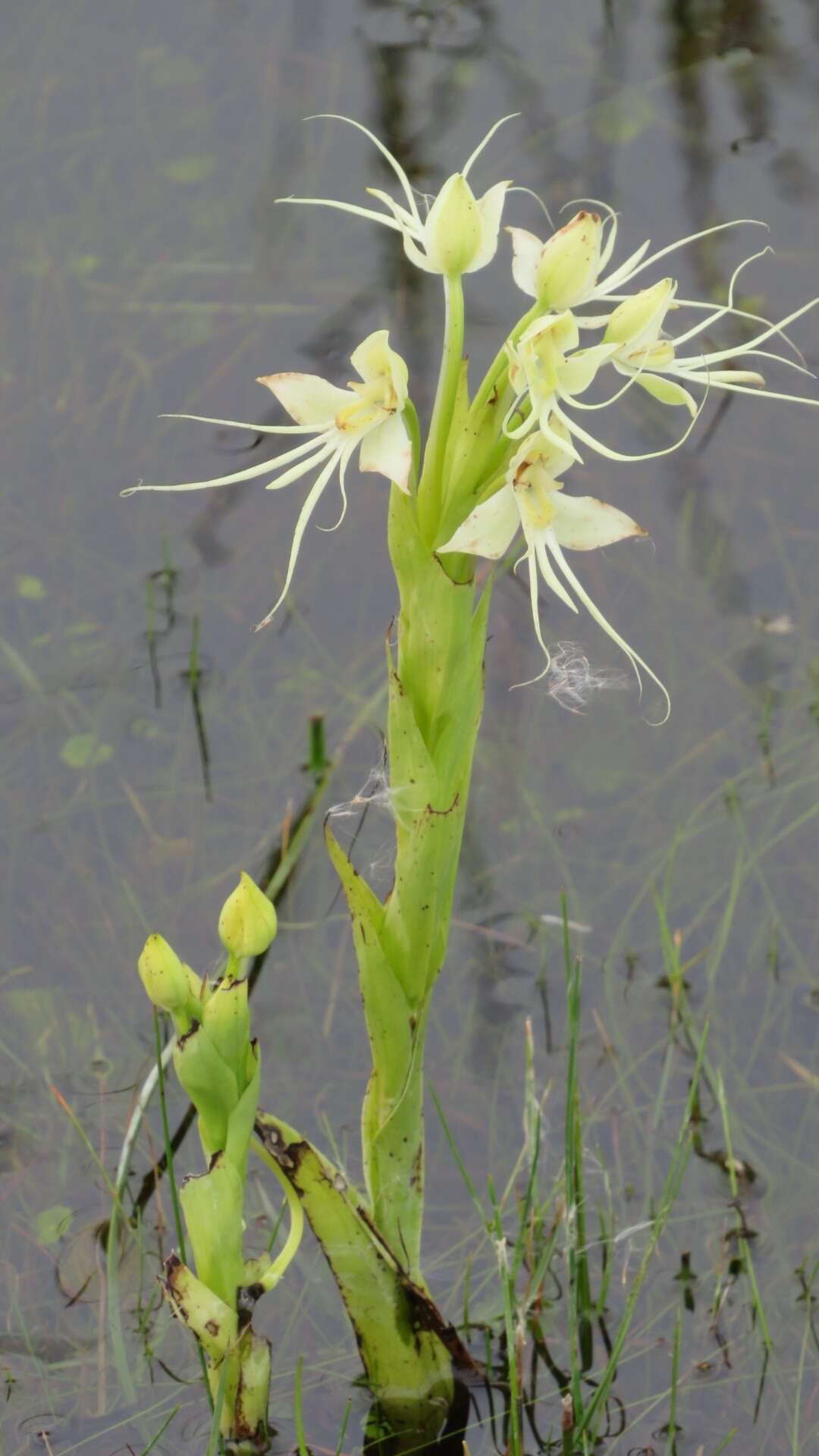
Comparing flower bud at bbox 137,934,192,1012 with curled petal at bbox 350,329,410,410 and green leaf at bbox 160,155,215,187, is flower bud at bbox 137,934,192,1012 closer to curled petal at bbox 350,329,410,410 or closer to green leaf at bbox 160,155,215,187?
curled petal at bbox 350,329,410,410

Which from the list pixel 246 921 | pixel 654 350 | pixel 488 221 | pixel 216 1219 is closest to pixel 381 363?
pixel 488 221

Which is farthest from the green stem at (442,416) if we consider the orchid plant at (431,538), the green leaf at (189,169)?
the green leaf at (189,169)

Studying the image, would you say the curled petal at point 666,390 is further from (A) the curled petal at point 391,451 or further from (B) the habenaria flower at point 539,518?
(A) the curled petal at point 391,451

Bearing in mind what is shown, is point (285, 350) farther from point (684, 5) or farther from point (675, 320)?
point (684, 5)

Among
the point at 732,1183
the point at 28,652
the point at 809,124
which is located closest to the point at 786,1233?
the point at 732,1183

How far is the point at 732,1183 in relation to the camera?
210cm

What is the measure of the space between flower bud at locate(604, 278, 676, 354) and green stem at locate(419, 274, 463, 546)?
145 mm

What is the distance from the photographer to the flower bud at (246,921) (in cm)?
159

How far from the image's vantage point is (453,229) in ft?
4.70

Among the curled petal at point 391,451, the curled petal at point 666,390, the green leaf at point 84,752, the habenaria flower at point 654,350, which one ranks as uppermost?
the habenaria flower at point 654,350

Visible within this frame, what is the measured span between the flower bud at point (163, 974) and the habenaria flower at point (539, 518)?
48 cm

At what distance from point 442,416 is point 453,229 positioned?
18 centimetres

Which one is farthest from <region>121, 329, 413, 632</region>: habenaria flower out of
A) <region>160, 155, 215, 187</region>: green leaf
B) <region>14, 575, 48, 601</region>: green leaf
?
<region>160, 155, 215, 187</region>: green leaf

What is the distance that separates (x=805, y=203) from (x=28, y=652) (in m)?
1.94
